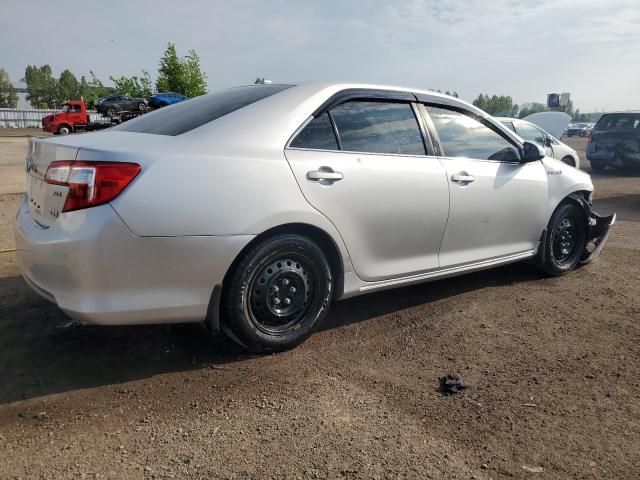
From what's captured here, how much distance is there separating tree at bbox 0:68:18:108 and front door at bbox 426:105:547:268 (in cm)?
8634

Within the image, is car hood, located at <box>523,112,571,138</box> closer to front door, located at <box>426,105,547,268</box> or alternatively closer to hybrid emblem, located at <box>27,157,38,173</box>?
front door, located at <box>426,105,547,268</box>

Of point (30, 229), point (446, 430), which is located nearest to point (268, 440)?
point (446, 430)

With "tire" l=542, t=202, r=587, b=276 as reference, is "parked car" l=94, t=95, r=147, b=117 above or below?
above

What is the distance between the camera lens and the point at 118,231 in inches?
103

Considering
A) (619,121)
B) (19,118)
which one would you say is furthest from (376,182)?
(19,118)

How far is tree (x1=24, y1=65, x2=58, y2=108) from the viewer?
81.3 metres

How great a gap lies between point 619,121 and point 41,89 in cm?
8593

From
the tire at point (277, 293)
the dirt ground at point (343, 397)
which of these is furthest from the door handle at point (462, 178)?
the tire at point (277, 293)

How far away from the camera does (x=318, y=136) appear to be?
334 cm

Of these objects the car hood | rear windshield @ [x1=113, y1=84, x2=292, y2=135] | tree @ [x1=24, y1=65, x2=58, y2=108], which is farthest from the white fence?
rear windshield @ [x1=113, y1=84, x2=292, y2=135]

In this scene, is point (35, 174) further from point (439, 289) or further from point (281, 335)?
point (439, 289)

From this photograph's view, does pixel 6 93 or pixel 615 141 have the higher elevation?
pixel 6 93

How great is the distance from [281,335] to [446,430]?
3.80 feet

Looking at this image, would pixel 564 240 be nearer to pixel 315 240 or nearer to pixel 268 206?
pixel 315 240
